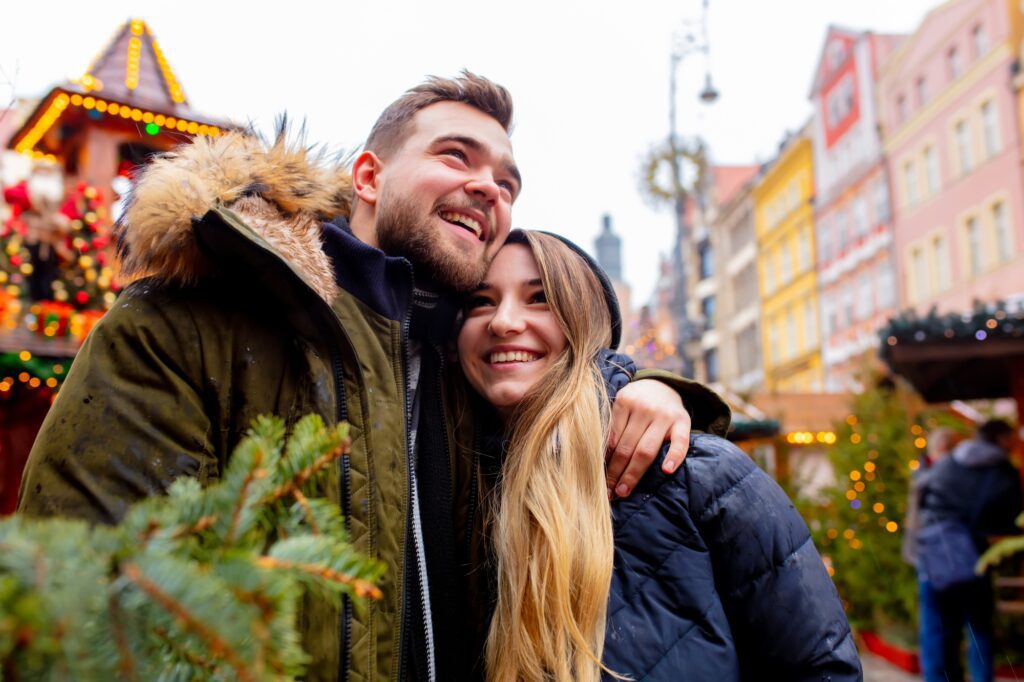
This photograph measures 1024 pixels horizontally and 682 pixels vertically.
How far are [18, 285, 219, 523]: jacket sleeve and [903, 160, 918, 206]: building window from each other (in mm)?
29117

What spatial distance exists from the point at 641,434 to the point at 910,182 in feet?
94.7

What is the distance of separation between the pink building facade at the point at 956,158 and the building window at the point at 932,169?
31mm

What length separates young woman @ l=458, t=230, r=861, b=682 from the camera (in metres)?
1.80

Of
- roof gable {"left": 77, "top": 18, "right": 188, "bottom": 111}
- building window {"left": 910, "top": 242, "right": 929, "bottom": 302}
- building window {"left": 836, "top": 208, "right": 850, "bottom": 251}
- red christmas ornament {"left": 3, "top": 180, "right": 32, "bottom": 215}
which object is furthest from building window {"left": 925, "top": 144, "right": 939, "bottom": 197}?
red christmas ornament {"left": 3, "top": 180, "right": 32, "bottom": 215}

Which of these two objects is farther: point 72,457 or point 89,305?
point 89,305

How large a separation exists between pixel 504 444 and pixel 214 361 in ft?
2.63

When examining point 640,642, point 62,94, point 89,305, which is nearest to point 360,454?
point 640,642

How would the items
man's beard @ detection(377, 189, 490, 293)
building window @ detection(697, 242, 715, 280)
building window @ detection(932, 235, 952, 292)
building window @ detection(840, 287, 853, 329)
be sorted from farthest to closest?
1. building window @ detection(697, 242, 715, 280)
2. building window @ detection(840, 287, 853, 329)
3. building window @ detection(932, 235, 952, 292)
4. man's beard @ detection(377, 189, 490, 293)

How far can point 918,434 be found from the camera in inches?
354

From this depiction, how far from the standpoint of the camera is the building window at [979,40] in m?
22.5

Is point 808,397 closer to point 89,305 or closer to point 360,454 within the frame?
point 89,305

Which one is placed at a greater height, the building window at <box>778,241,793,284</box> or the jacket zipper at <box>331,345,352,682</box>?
the building window at <box>778,241,793,284</box>

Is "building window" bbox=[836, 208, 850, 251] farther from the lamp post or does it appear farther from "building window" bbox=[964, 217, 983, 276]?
the lamp post

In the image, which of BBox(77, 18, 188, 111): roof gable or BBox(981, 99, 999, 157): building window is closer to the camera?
BBox(77, 18, 188, 111): roof gable
